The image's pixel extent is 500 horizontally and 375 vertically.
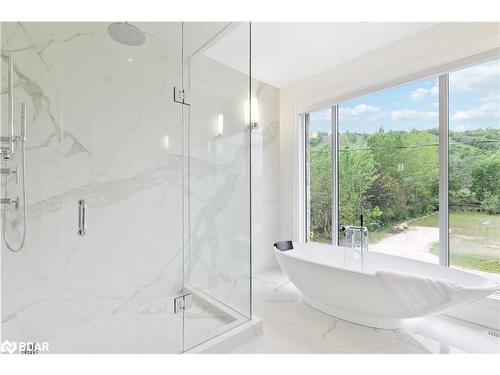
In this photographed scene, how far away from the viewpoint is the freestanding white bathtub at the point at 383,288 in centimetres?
175

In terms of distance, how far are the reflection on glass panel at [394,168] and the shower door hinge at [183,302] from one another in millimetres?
1750

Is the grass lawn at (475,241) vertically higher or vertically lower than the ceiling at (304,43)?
lower

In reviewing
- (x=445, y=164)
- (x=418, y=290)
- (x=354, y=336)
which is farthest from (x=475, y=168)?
(x=354, y=336)

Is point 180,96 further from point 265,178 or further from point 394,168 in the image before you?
point 394,168

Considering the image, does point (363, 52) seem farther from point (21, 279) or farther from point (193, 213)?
point (21, 279)

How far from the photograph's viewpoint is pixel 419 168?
2617 millimetres

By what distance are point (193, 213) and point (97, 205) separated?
714 mm

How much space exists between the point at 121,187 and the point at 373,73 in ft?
8.28

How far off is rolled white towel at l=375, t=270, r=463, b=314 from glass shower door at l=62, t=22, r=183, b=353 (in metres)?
1.42

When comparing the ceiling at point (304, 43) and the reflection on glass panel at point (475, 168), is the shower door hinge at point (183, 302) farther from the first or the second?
the reflection on glass panel at point (475, 168)

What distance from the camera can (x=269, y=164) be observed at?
12.0ft

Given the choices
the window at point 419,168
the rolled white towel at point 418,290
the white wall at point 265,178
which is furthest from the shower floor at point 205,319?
the window at point 419,168
